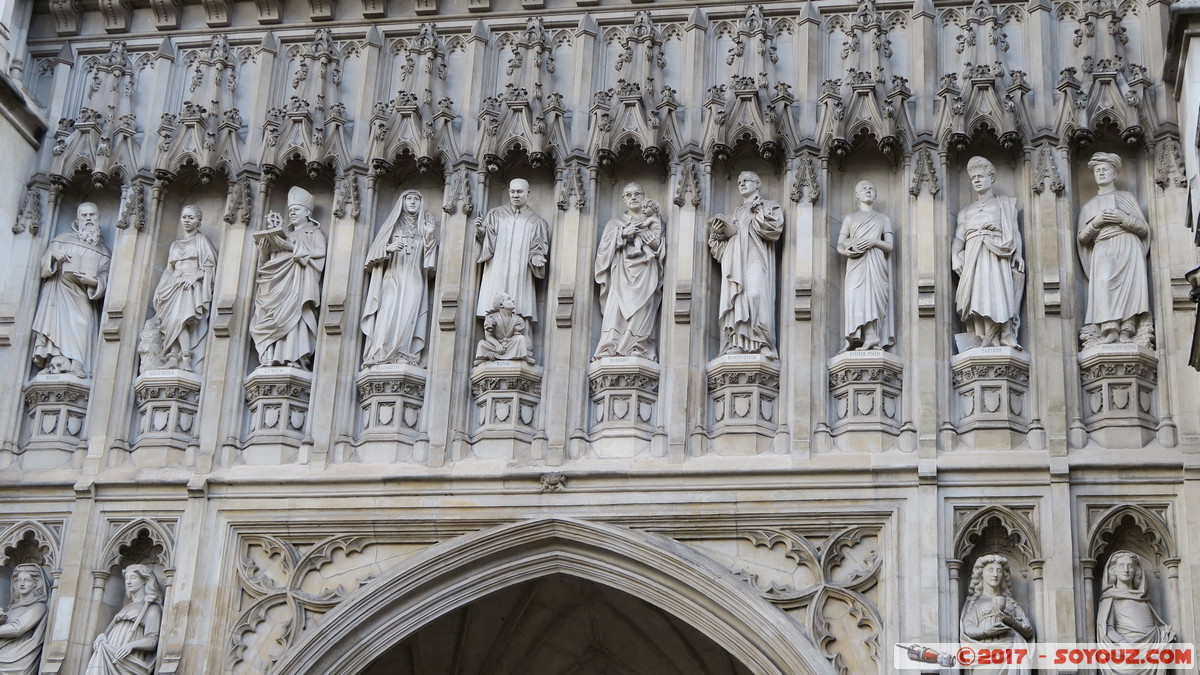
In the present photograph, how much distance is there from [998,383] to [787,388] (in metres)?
1.67

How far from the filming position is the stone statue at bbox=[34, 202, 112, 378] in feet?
54.1

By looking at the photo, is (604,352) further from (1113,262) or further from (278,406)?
(1113,262)

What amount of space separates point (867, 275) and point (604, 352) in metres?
2.24

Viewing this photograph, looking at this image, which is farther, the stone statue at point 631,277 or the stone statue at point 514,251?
the stone statue at point 514,251

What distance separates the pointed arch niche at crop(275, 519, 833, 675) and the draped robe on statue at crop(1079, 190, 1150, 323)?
3.73m

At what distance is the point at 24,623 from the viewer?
1545 cm

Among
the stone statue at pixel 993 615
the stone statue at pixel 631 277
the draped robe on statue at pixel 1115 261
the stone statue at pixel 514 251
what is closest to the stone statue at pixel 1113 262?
the draped robe on statue at pixel 1115 261

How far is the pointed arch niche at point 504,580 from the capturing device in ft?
48.3

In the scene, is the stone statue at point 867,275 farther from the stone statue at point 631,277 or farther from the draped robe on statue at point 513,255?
the draped robe on statue at point 513,255

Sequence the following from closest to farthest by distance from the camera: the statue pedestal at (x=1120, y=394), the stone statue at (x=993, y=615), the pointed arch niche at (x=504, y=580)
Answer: the stone statue at (x=993, y=615)
the statue pedestal at (x=1120, y=394)
the pointed arch niche at (x=504, y=580)

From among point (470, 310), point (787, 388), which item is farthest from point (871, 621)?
point (470, 310)

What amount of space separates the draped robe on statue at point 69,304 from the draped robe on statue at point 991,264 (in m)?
7.53

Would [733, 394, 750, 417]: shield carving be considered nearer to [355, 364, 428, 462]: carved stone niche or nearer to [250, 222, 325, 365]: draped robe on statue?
[355, 364, 428, 462]: carved stone niche

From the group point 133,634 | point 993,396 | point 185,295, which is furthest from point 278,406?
point 993,396
